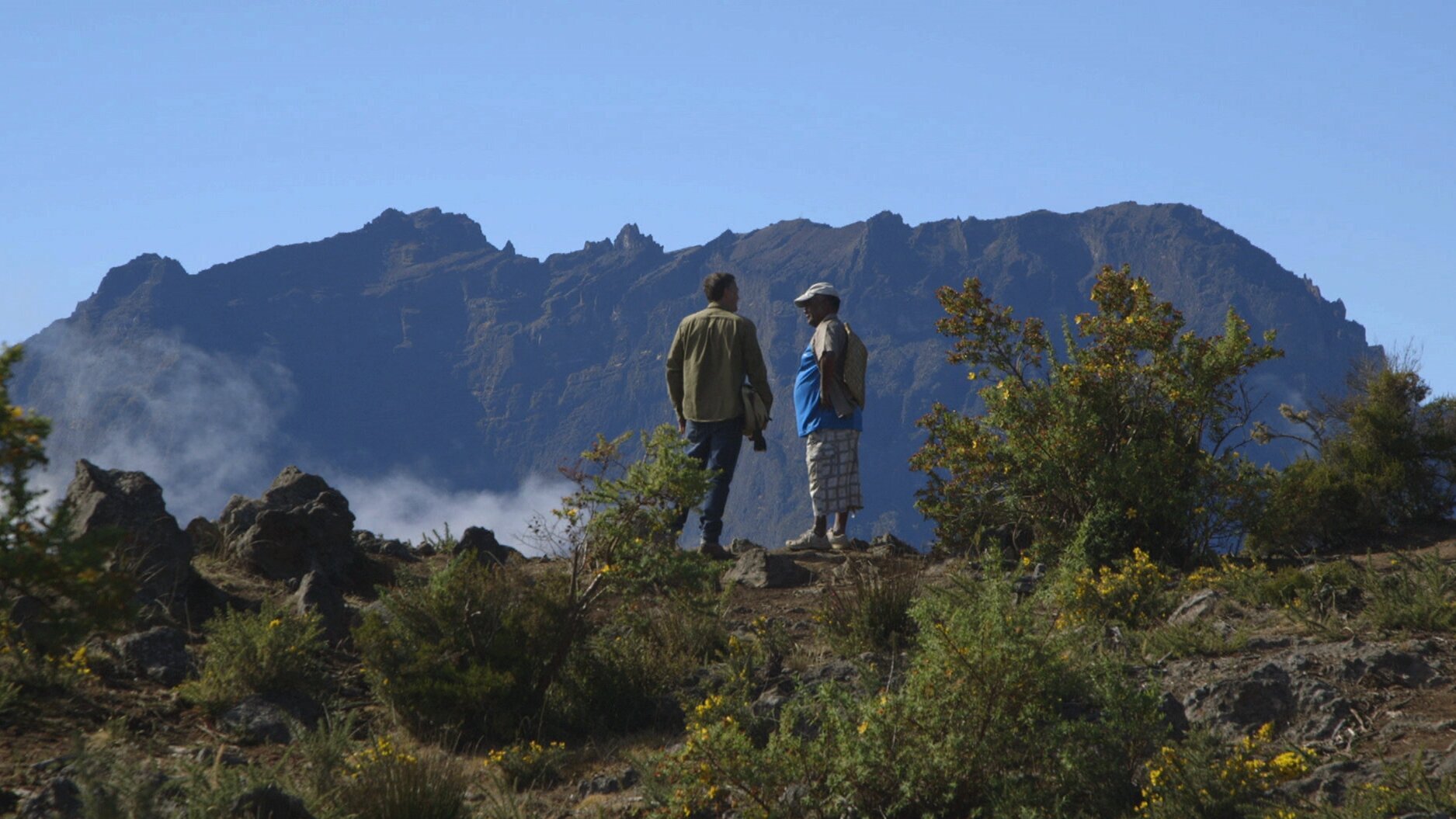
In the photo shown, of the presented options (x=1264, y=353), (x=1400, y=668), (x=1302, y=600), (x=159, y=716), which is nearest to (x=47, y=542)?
(x=159, y=716)

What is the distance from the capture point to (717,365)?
9.45 meters

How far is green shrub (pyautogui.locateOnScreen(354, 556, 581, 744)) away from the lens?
5.75m

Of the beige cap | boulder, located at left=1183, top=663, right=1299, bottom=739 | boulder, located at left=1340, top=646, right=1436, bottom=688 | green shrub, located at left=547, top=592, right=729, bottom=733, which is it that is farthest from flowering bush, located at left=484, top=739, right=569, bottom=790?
the beige cap

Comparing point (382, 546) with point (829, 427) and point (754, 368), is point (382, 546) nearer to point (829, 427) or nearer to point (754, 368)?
point (754, 368)

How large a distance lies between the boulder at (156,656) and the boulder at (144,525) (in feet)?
1.70

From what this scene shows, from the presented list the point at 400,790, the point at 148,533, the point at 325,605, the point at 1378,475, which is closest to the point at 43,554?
the point at 400,790

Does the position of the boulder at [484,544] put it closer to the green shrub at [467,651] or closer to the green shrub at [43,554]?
the green shrub at [467,651]

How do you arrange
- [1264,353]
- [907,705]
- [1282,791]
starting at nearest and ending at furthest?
[1282,791]
[907,705]
[1264,353]

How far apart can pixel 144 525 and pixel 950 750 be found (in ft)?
14.8

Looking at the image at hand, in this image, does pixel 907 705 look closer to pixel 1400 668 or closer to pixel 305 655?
pixel 1400 668

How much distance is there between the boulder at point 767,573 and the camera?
845 cm

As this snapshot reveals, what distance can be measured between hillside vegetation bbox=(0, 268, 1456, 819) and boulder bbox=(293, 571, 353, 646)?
0.02 meters

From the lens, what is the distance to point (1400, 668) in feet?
18.0

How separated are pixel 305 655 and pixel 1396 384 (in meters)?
9.29
